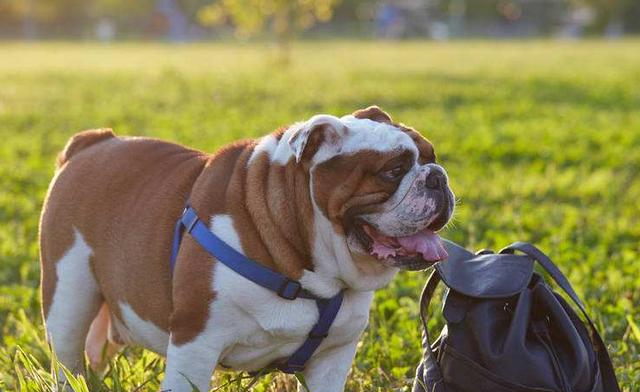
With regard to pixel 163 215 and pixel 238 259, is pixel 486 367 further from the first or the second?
pixel 163 215

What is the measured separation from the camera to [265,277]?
11.3 ft

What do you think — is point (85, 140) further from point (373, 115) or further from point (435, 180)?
point (435, 180)

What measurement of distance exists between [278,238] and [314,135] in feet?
1.31

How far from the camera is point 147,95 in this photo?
66.7 ft

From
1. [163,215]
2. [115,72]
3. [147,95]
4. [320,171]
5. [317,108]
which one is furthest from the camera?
[115,72]

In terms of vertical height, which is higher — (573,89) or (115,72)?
(573,89)

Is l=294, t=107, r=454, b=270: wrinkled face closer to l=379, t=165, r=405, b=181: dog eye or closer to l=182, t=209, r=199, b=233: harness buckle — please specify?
l=379, t=165, r=405, b=181: dog eye

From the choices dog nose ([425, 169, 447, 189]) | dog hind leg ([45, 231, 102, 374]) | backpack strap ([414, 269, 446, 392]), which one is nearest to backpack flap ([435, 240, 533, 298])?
backpack strap ([414, 269, 446, 392])

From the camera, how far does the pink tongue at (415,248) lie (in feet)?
11.4

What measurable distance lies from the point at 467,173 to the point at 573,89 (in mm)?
12348


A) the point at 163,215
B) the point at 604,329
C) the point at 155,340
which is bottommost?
the point at 604,329

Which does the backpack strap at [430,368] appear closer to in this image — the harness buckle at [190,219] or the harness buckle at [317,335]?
the harness buckle at [317,335]

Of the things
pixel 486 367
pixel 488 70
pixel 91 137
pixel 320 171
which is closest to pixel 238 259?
pixel 320 171

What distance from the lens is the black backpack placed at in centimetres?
338
